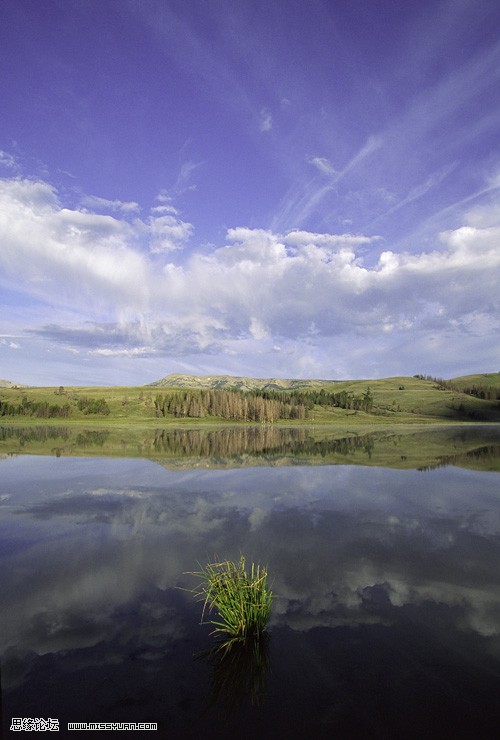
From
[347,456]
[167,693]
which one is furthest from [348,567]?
[347,456]

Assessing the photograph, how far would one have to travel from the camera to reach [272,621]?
13766 millimetres

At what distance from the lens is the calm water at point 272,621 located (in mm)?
9758

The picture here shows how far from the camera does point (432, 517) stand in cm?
2767

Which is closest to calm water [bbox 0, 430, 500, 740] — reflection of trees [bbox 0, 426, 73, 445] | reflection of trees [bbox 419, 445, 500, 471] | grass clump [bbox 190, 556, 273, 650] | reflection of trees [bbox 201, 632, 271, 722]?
reflection of trees [bbox 201, 632, 271, 722]

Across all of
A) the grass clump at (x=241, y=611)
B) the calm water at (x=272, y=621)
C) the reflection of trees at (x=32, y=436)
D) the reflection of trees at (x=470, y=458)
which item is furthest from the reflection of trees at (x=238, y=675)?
the reflection of trees at (x=32, y=436)

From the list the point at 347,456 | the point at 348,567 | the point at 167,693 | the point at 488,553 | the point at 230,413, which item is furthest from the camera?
the point at 230,413

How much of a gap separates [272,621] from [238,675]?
2971 mm

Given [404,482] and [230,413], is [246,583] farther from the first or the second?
[230,413]

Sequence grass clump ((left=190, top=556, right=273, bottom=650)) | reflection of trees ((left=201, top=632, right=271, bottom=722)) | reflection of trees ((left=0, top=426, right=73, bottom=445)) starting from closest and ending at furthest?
reflection of trees ((left=201, top=632, right=271, bottom=722)) < grass clump ((left=190, top=556, right=273, bottom=650)) < reflection of trees ((left=0, top=426, right=73, bottom=445))

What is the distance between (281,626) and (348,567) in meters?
6.07

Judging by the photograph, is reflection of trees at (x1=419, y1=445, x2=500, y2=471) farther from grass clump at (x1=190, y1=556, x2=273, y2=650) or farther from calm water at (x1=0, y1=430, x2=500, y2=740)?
grass clump at (x1=190, y1=556, x2=273, y2=650)

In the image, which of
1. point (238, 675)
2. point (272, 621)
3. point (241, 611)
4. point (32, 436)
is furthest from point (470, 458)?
point (32, 436)

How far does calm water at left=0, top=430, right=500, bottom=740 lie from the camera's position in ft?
32.0

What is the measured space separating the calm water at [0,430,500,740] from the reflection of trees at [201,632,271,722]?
5cm
